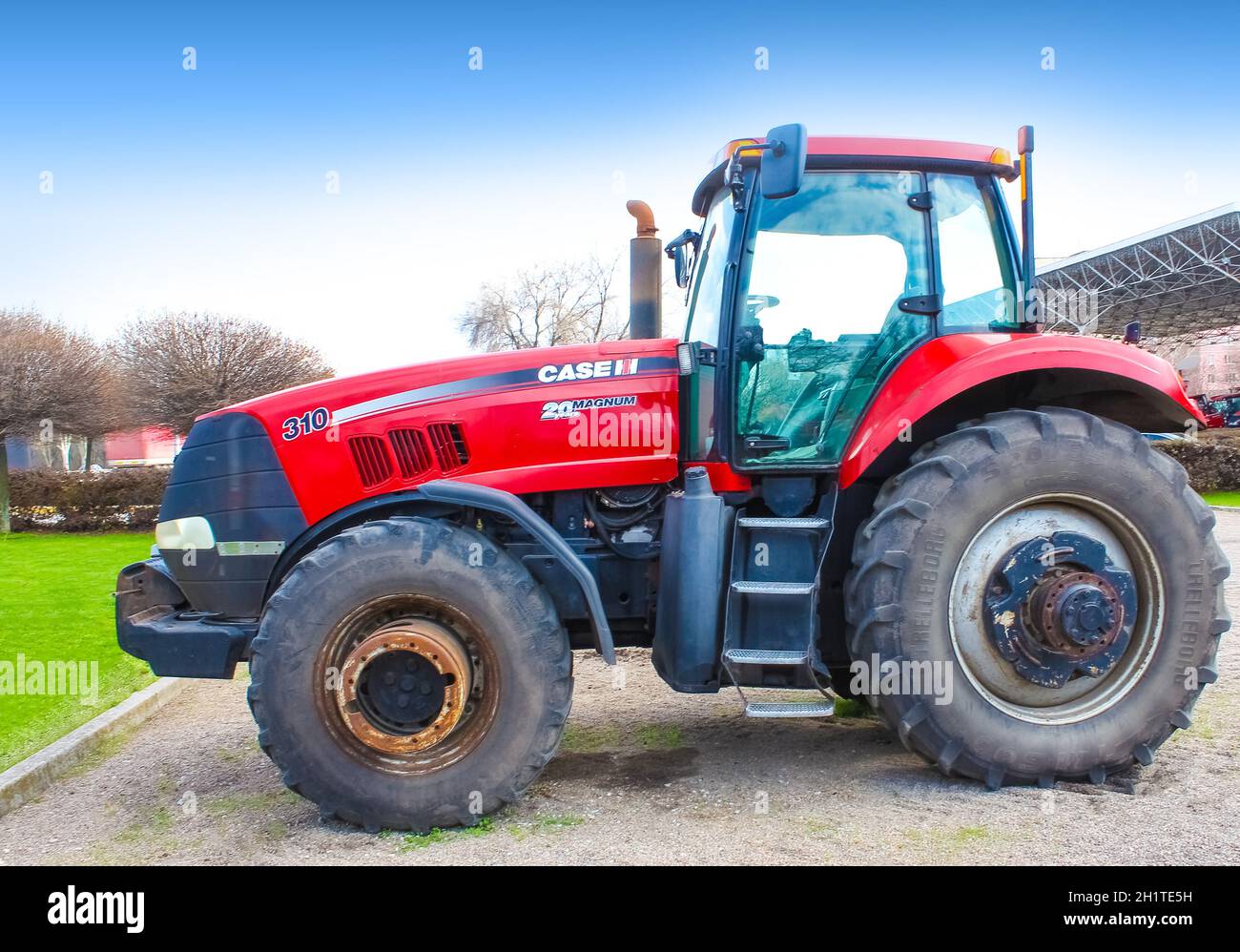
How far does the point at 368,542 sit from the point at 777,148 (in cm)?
234

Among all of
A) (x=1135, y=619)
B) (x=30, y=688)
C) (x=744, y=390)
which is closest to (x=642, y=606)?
(x=744, y=390)

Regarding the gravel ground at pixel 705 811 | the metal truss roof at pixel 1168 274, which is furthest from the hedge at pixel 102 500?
the metal truss roof at pixel 1168 274

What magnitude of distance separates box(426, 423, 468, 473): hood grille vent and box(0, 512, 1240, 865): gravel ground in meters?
1.53

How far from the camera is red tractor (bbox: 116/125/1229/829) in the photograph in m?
3.96

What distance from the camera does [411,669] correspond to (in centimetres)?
396

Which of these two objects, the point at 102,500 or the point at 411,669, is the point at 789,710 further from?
the point at 102,500

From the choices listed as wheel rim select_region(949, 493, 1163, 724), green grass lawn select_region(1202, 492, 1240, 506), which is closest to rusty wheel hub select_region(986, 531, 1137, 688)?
Answer: wheel rim select_region(949, 493, 1163, 724)

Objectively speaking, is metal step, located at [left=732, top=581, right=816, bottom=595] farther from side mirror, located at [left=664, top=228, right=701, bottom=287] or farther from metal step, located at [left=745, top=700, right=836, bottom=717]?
side mirror, located at [left=664, top=228, right=701, bottom=287]

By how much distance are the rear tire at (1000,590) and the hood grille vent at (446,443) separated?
1823 mm

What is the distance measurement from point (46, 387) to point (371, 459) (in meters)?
21.6

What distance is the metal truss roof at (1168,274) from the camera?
87.6 feet

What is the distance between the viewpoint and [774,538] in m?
4.33

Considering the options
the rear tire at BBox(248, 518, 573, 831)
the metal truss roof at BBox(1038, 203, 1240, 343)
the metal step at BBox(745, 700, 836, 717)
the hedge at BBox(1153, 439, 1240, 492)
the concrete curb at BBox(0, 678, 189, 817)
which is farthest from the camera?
the metal truss roof at BBox(1038, 203, 1240, 343)

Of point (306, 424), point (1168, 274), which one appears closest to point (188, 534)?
point (306, 424)
